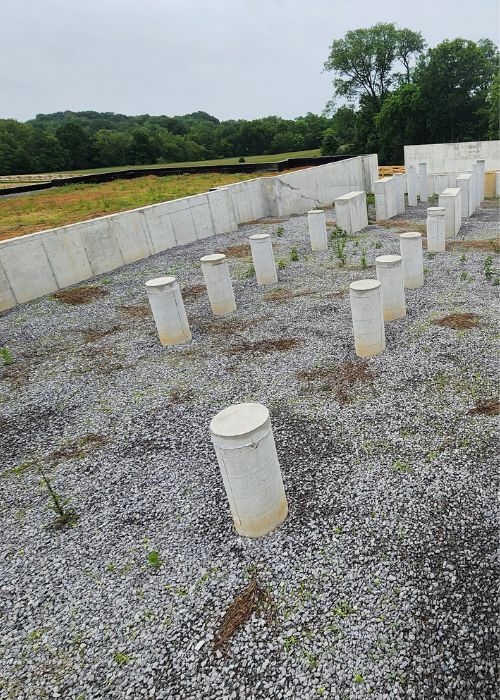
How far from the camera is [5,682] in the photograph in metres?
3.76

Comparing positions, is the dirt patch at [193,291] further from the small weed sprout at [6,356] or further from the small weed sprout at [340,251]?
the small weed sprout at [6,356]

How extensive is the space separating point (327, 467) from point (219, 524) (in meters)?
1.53

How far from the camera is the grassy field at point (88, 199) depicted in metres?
20.2

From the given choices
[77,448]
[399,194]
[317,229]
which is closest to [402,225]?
[399,194]

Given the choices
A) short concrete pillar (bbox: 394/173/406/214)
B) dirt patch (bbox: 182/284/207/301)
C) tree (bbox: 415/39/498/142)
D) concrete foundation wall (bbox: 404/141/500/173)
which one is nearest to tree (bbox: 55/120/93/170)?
tree (bbox: 415/39/498/142)

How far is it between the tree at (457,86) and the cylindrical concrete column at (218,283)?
135ft

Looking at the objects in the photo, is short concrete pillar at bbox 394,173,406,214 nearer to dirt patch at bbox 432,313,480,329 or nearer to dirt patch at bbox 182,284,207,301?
dirt patch at bbox 182,284,207,301

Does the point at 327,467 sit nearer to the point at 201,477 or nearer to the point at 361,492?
the point at 361,492

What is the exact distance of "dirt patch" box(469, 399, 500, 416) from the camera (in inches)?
244

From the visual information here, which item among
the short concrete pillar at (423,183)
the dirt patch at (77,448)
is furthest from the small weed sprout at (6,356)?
the short concrete pillar at (423,183)

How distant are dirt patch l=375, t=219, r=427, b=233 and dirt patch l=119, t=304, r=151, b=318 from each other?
11.1m

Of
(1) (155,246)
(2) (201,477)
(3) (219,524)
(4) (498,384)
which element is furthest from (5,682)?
(1) (155,246)

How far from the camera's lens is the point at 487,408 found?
629 cm

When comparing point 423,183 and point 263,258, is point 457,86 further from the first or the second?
point 263,258
